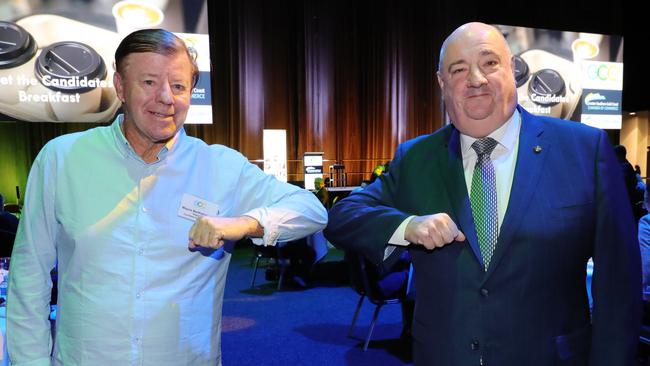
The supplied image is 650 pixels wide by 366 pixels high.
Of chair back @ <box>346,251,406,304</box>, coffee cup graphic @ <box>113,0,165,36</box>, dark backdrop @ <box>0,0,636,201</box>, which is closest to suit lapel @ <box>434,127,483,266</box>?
chair back @ <box>346,251,406,304</box>

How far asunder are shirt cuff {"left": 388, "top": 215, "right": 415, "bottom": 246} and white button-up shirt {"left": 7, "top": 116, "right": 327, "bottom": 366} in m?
0.27

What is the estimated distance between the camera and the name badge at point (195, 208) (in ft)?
4.42

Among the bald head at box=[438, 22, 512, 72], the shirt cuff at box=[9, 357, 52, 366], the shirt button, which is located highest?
the bald head at box=[438, 22, 512, 72]

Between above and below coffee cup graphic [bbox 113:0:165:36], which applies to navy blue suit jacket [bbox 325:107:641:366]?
below

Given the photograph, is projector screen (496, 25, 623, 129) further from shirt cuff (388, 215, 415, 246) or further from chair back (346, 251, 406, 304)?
shirt cuff (388, 215, 415, 246)

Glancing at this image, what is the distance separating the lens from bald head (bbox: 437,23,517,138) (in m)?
1.26

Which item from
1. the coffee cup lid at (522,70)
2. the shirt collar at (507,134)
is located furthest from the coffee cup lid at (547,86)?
the shirt collar at (507,134)

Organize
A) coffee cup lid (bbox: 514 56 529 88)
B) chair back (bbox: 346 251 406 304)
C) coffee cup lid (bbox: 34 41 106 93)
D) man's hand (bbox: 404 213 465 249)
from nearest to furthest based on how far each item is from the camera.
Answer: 1. man's hand (bbox: 404 213 465 249)
2. chair back (bbox: 346 251 406 304)
3. coffee cup lid (bbox: 34 41 106 93)
4. coffee cup lid (bbox: 514 56 529 88)

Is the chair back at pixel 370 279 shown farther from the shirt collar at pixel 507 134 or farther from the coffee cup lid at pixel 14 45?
the coffee cup lid at pixel 14 45

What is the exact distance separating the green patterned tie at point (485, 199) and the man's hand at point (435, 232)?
13 centimetres

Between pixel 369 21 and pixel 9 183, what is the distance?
1116 cm

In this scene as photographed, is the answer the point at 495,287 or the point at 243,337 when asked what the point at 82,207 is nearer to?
the point at 495,287

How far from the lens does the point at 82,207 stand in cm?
129

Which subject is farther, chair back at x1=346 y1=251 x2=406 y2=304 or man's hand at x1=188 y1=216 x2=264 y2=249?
chair back at x1=346 y1=251 x2=406 y2=304
